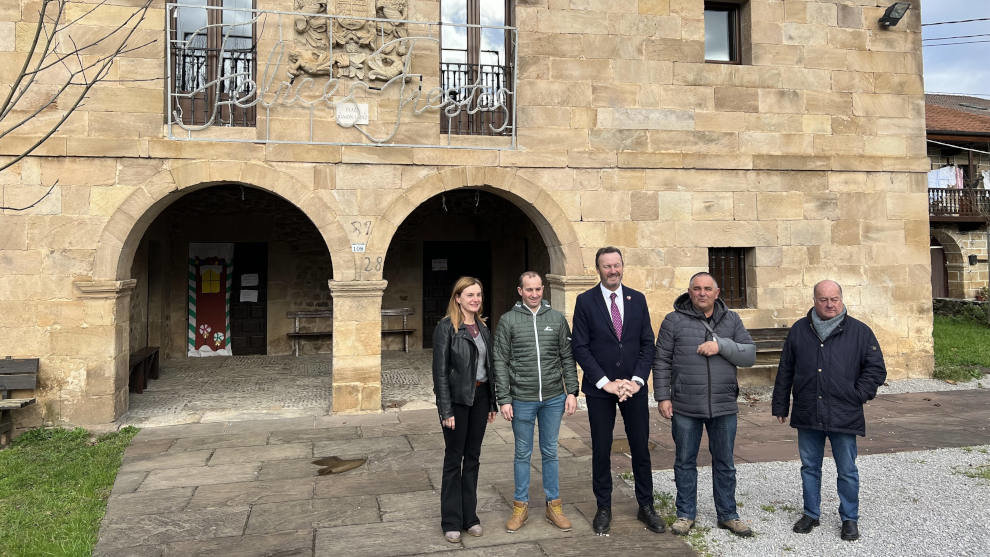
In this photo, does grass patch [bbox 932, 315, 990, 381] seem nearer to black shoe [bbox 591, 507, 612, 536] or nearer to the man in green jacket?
black shoe [bbox 591, 507, 612, 536]

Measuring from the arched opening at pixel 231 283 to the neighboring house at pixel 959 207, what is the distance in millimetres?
17983

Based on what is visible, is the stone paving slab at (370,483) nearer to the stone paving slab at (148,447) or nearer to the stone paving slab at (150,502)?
the stone paving slab at (150,502)

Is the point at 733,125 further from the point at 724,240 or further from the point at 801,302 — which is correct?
the point at 801,302

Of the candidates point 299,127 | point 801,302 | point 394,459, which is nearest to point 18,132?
point 299,127

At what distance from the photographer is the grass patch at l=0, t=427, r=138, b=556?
12.1 feet

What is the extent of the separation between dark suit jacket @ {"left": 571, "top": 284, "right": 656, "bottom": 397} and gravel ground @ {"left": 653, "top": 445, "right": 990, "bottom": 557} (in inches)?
43.0

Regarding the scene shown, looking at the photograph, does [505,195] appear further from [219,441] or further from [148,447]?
[148,447]

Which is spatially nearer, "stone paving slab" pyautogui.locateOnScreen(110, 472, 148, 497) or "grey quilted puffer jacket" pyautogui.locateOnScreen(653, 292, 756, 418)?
"grey quilted puffer jacket" pyautogui.locateOnScreen(653, 292, 756, 418)

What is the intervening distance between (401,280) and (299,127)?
5.28 meters

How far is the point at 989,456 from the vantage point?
521cm

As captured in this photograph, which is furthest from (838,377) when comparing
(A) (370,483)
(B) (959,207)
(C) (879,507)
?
(B) (959,207)

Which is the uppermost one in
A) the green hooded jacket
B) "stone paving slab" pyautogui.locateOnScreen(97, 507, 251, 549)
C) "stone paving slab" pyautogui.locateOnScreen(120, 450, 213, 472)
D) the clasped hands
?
the green hooded jacket

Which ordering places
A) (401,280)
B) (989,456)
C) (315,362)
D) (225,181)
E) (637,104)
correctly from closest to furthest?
1. (989,456)
2. (225,181)
3. (637,104)
4. (315,362)
5. (401,280)

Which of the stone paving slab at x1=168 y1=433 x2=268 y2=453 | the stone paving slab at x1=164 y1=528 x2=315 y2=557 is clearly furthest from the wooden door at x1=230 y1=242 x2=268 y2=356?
the stone paving slab at x1=164 y1=528 x2=315 y2=557
